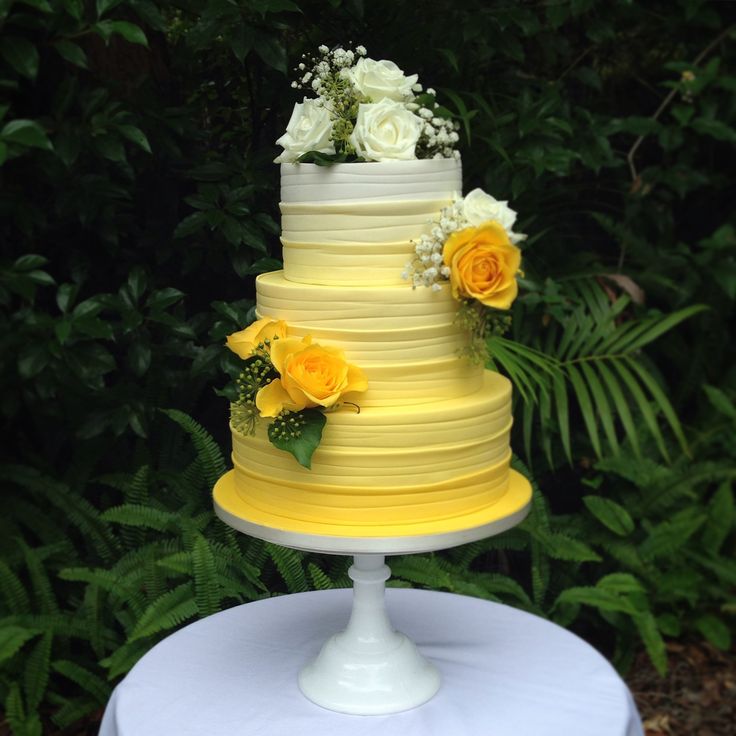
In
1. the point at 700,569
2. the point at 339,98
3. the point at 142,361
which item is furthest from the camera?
the point at 700,569

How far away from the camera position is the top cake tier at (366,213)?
2.06 metres

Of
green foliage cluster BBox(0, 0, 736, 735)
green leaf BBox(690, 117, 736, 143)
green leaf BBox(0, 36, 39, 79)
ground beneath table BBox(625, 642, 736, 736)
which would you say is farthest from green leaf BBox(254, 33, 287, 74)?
ground beneath table BBox(625, 642, 736, 736)

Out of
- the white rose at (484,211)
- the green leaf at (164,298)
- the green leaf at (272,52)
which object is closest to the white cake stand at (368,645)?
the white rose at (484,211)

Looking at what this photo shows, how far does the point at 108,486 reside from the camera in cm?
417

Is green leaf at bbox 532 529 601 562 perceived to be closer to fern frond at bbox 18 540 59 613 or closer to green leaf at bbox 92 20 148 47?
fern frond at bbox 18 540 59 613

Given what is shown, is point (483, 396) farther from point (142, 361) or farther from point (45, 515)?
point (45, 515)

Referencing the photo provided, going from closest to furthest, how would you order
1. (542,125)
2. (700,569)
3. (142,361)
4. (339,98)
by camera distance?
1. (339,98)
2. (142,361)
3. (542,125)
4. (700,569)

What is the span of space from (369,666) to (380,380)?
69 cm

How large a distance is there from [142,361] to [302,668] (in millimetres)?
1500

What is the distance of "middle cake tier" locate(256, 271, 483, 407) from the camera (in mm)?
2023

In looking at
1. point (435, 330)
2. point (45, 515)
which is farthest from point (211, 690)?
point (45, 515)

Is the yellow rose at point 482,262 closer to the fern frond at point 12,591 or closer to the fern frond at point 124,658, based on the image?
the fern frond at point 124,658

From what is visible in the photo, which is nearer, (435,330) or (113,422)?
(435,330)

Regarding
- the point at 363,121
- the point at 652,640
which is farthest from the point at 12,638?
the point at 652,640
